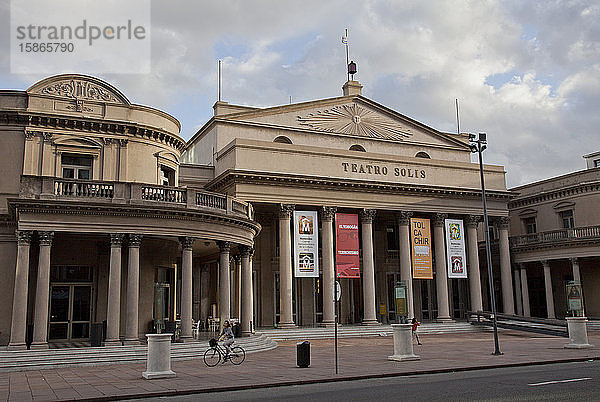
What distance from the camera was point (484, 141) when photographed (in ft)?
86.7

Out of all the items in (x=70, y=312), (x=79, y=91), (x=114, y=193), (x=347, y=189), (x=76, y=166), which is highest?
(x=79, y=91)

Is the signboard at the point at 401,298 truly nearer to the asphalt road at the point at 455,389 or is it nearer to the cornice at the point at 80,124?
→ the cornice at the point at 80,124

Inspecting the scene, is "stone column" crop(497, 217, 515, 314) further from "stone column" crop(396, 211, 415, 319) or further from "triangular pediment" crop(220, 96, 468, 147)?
"triangular pediment" crop(220, 96, 468, 147)

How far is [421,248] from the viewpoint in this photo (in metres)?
43.3

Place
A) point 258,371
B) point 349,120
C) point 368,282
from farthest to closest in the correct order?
point 349,120, point 368,282, point 258,371

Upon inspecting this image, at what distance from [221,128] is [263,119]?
3.42 meters

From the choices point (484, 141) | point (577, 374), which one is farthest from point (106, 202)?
point (577, 374)

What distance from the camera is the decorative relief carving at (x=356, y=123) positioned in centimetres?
4653

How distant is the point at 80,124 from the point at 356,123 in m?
23.7

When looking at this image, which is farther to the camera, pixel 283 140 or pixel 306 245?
pixel 283 140

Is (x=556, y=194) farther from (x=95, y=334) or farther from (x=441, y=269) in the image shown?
(x=95, y=334)

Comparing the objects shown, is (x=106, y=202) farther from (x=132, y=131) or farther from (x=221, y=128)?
(x=221, y=128)

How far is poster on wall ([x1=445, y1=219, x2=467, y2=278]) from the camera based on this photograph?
43.8m

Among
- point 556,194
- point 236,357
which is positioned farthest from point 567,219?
point 236,357
